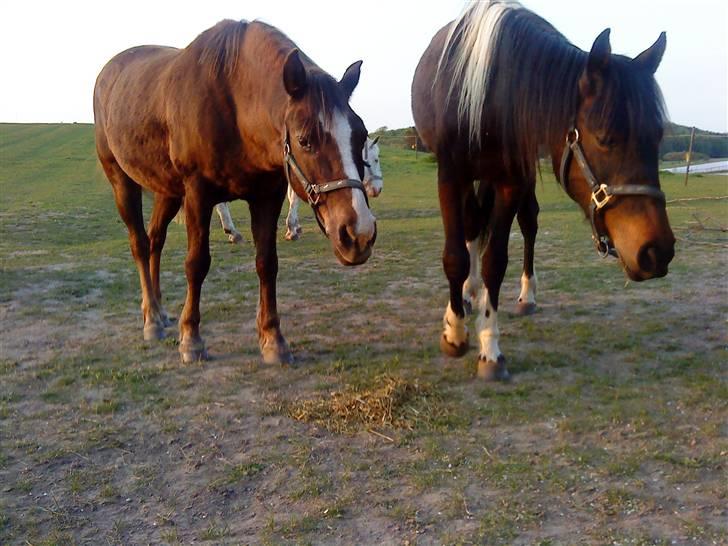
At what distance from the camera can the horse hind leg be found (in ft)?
15.7

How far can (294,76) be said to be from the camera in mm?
3232

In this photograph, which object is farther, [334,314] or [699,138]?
[699,138]

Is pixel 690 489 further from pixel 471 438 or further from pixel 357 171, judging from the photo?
pixel 357 171

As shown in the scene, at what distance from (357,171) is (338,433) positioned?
52.9 inches

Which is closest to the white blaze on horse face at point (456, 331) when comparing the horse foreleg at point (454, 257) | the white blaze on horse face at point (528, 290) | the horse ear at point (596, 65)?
the horse foreleg at point (454, 257)

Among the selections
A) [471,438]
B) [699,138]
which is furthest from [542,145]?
[699,138]

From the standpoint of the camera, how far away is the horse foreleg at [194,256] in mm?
4039

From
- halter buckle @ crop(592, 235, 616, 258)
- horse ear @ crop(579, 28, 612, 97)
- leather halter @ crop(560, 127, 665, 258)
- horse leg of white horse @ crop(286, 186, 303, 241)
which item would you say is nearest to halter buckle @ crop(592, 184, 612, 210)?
leather halter @ crop(560, 127, 665, 258)

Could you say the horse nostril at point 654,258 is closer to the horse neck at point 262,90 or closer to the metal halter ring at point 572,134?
the metal halter ring at point 572,134

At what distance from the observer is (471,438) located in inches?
117

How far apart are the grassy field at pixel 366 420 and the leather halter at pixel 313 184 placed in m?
1.11

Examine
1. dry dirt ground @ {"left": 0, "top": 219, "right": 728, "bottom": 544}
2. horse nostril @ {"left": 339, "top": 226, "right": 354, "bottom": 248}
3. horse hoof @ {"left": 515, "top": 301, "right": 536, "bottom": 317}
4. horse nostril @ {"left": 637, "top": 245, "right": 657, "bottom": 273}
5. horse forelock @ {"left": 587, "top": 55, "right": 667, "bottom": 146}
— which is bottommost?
dry dirt ground @ {"left": 0, "top": 219, "right": 728, "bottom": 544}

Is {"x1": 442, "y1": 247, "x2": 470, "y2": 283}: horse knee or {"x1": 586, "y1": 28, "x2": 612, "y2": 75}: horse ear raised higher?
{"x1": 586, "y1": 28, "x2": 612, "y2": 75}: horse ear

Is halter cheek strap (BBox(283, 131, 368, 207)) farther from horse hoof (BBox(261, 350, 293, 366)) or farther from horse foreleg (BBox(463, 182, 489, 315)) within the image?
horse foreleg (BBox(463, 182, 489, 315))
